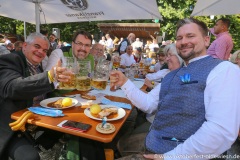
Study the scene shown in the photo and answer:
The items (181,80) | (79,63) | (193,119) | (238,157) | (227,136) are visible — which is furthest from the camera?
(238,157)

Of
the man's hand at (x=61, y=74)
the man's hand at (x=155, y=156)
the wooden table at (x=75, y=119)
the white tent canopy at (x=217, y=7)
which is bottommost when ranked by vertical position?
the man's hand at (x=155, y=156)

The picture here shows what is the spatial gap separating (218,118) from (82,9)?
3633mm

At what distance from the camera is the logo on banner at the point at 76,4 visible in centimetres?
399

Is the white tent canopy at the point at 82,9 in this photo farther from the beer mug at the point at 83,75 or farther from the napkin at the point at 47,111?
the napkin at the point at 47,111

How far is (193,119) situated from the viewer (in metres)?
1.42

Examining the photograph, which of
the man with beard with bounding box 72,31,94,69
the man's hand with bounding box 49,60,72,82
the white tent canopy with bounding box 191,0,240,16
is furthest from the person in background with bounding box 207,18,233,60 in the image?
the man's hand with bounding box 49,60,72,82

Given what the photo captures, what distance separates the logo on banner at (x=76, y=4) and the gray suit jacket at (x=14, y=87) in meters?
2.42

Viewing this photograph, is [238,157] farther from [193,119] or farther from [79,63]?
[79,63]

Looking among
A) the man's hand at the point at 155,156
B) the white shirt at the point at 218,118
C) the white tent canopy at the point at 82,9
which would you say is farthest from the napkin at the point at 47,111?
the white tent canopy at the point at 82,9

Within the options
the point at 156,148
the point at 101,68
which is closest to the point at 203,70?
the point at 156,148

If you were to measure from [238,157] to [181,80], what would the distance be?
1.25m

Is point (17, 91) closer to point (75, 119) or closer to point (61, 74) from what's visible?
point (61, 74)

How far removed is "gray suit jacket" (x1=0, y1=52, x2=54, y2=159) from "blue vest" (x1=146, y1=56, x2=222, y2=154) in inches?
36.1

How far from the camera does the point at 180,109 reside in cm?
148
